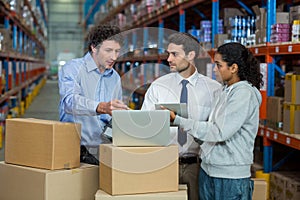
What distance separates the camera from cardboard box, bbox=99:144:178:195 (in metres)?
2.69

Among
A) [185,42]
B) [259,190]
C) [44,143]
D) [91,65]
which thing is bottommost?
[259,190]

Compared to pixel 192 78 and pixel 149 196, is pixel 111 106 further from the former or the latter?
pixel 192 78

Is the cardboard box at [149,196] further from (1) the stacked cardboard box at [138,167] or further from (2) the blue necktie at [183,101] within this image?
(2) the blue necktie at [183,101]

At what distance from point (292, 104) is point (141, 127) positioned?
201cm

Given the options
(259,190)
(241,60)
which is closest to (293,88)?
(259,190)

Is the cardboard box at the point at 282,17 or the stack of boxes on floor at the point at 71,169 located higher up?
the cardboard box at the point at 282,17

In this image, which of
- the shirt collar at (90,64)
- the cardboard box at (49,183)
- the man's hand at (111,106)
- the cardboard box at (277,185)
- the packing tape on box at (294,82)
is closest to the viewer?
the man's hand at (111,106)

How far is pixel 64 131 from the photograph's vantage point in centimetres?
299

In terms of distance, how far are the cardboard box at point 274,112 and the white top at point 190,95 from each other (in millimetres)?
1491

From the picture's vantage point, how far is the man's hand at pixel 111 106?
2.82m

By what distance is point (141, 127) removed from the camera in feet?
8.81

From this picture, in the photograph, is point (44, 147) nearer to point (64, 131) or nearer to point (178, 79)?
point (64, 131)

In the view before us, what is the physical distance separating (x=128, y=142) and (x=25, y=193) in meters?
0.78

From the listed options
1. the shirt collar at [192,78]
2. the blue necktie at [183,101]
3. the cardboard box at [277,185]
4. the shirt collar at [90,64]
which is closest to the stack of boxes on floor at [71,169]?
the blue necktie at [183,101]
